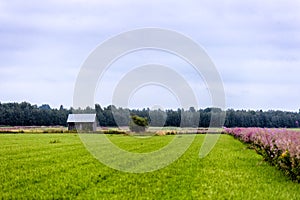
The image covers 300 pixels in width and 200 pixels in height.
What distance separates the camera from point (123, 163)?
12.4 m

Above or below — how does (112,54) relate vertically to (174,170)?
above

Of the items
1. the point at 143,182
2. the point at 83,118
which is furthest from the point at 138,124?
the point at 143,182

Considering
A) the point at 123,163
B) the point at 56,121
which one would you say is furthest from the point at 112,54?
the point at 56,121

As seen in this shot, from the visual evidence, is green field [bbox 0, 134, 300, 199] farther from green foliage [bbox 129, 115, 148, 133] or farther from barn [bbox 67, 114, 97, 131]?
barn [bbox 67, 114, 97, 131]

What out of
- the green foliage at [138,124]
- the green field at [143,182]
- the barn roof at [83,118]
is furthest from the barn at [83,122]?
the green field at [143,182]

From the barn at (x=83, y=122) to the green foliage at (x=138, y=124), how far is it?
33.5ft

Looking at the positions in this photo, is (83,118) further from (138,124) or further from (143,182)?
(143,182)

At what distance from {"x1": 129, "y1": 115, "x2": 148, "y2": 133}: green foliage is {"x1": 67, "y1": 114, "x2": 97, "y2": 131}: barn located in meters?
10.2

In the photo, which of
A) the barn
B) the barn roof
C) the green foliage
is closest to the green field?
the green foliage

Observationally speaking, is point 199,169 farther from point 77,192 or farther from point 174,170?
point 77,192

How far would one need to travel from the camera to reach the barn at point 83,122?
60.4 meters

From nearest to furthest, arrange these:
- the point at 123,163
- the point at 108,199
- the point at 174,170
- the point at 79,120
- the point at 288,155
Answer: the point at 108,199 → the point at 288,155 → the point at 174,170 → the point at 123,163 → the point at 79,120

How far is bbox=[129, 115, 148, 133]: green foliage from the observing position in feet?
170

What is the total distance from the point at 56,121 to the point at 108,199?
81.0 meters
